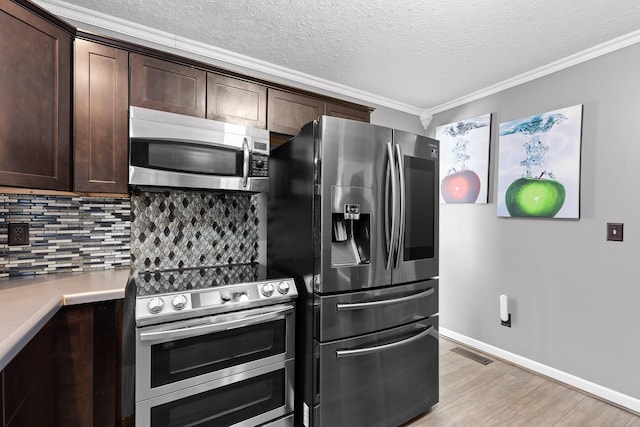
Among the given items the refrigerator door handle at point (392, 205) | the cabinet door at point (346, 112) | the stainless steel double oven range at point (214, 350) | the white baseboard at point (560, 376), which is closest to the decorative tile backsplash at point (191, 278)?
the stainless steel double oven range at point (214, 350)

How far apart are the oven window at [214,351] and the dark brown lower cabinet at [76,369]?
22 centimetres

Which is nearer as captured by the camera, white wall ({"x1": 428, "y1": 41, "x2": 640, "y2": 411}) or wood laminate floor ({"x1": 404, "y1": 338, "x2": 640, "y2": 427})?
wood laminate floor ({"x1": 404, "y1": 338, "x2": 640, "y2": 427})

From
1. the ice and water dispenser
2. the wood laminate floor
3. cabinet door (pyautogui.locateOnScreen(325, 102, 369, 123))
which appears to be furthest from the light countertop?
the wood laminate floor

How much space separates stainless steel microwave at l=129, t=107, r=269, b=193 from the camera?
1.73 meters

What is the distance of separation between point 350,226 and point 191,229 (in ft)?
3.73

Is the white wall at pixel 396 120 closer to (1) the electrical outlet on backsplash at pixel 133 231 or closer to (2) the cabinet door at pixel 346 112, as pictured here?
(2) the cabinet door at pixel 346 112

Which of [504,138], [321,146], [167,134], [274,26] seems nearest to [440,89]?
[504,138]

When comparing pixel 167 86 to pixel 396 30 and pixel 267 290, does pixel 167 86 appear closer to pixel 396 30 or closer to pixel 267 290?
pixel 267 290

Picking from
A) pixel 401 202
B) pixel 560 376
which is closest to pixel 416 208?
pixel 401 202

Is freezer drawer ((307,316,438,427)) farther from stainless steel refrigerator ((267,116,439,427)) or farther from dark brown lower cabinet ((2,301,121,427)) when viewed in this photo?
dark brown lower cabinet ((2,301,121,427))

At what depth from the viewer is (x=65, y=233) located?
75.0 inches

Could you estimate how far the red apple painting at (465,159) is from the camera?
9.94 feet

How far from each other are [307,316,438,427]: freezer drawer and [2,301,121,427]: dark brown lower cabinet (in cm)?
101

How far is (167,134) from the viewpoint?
69.7 inches
